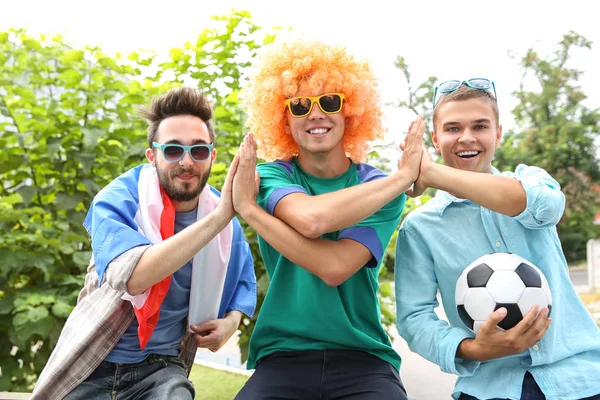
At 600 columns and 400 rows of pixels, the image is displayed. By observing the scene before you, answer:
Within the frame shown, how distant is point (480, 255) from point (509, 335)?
0.45m

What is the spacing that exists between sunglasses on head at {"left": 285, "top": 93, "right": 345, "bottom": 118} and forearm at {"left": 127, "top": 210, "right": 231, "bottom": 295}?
61 cm

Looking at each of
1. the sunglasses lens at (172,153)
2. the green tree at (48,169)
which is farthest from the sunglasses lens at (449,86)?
the green tree at (48,169)

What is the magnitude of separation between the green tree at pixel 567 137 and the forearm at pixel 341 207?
27.4m

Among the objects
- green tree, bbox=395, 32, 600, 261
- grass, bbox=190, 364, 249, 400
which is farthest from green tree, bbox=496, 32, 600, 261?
grass, bbox=190, 364, 249, 400

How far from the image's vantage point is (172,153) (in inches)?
113

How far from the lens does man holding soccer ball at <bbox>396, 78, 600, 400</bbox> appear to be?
96.0 inches

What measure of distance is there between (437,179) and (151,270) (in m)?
1.31

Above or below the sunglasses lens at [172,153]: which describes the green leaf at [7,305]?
below

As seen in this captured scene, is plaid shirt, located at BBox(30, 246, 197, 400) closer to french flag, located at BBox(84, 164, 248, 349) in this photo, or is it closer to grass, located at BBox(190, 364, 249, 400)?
french flag, located at BBox(84, 164, 248, 349)

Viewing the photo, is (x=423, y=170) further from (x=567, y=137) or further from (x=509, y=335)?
(x=567, y=137)

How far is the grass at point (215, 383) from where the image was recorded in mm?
5453

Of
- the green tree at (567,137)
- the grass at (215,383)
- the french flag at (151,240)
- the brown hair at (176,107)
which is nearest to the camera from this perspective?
the french flag at (151,240)

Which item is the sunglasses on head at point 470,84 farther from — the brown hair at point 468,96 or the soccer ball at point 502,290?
the soccer ball at point 502,290

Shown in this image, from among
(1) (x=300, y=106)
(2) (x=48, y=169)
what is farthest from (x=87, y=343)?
(2) (x=48, y=169)
